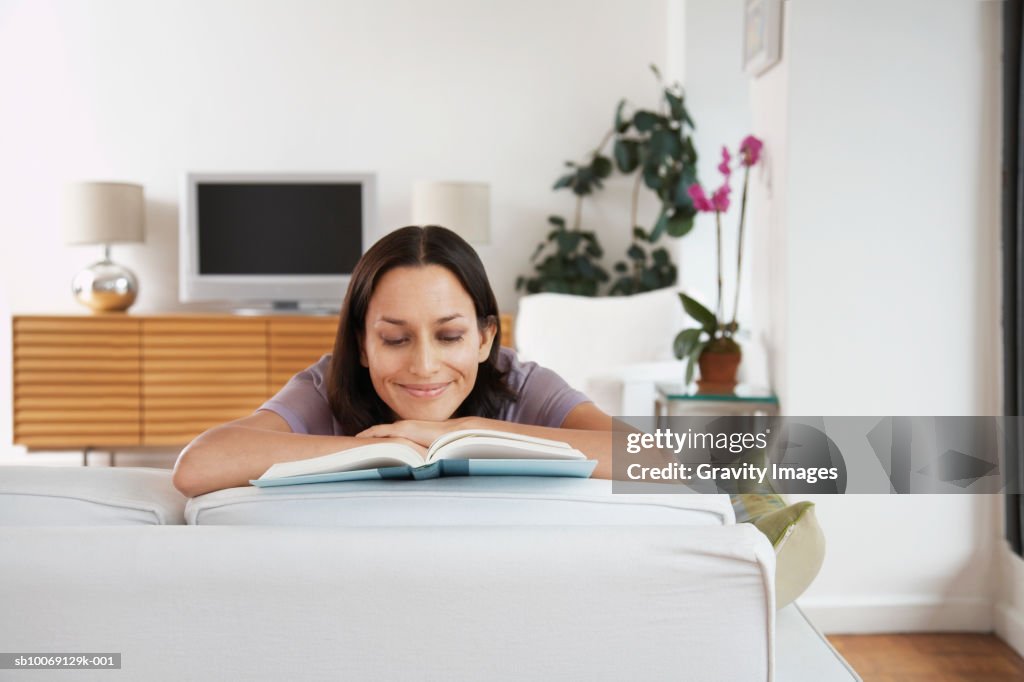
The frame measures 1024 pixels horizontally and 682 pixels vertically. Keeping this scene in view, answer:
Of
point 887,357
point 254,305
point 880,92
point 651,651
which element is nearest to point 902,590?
point 887,357

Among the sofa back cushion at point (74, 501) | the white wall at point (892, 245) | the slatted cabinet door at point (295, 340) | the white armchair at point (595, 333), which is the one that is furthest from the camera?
the slatted cabinet door at point (295, 340)

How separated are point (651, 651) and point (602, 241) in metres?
4.58

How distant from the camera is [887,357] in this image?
2676 millimetres

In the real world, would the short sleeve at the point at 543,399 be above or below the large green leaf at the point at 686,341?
below

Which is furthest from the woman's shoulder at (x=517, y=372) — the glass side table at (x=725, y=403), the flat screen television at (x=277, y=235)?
the flat screen television at (x=277, y=235)

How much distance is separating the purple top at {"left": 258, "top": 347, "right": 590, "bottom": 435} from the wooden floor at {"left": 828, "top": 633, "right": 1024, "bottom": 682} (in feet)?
4.09

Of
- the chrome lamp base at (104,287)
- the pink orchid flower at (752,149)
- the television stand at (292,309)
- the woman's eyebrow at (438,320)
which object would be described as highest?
the pink orchid flower at (752,149)

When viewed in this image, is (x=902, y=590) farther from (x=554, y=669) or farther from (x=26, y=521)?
(x=26, y=521)

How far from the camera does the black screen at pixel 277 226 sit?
Answer: 16.6ft

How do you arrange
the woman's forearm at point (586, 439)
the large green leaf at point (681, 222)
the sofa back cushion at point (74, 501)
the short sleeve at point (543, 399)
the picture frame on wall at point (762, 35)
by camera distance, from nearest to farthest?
the sofa back cushion at point (74, 501) < the woman's forearm at point (586, 439) < the short sleeve at point (543, 399) < the picture frame on wall at point (762, 35) < the large green leaf at point (681, 222)

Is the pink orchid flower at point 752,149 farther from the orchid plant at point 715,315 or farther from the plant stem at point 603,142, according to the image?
the plant stem at point 603,142

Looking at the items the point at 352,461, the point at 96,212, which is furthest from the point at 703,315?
the point at 96,212

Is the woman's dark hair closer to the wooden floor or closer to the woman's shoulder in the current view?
the woman's shoulder

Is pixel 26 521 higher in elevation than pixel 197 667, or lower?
higher
